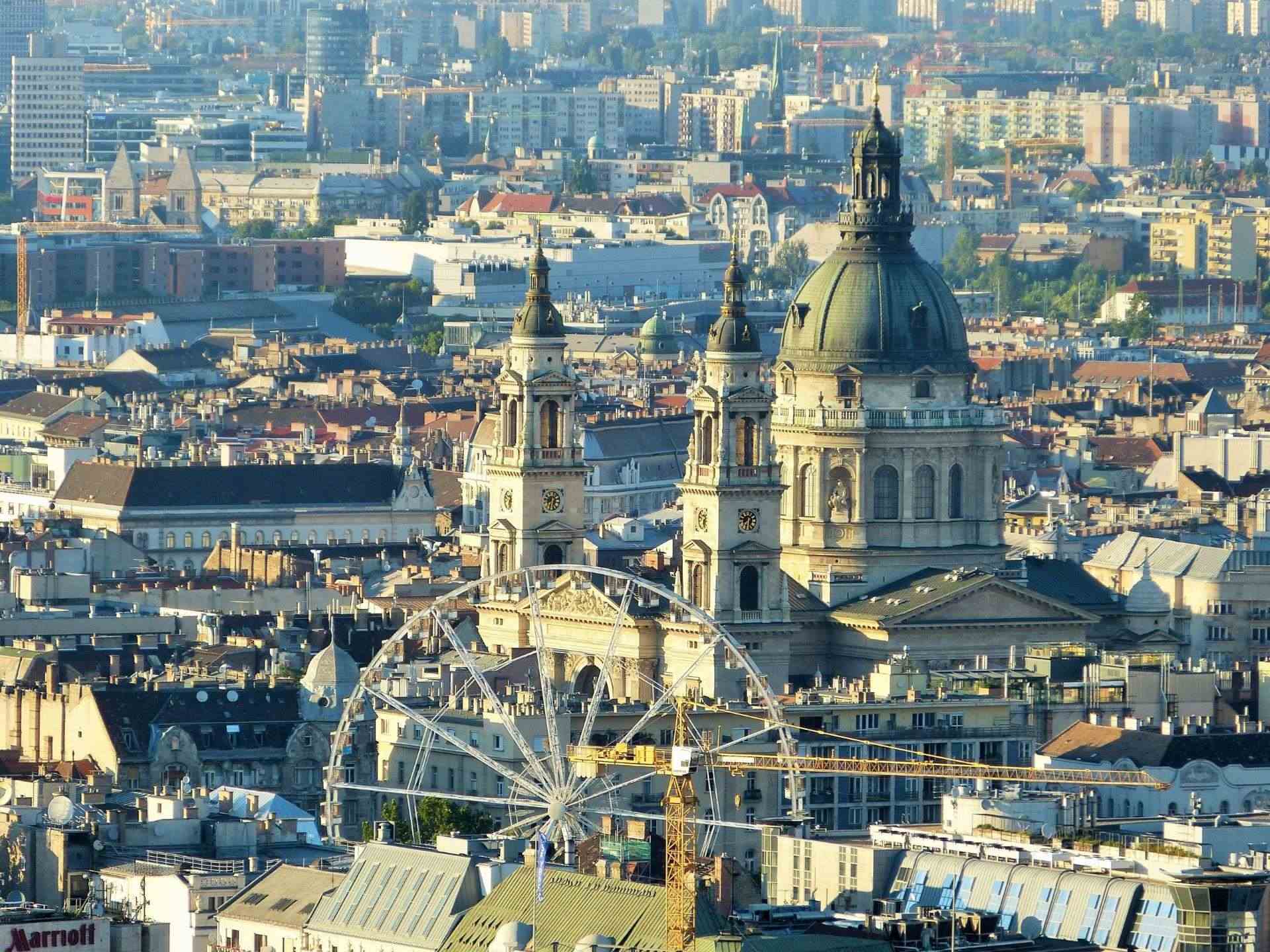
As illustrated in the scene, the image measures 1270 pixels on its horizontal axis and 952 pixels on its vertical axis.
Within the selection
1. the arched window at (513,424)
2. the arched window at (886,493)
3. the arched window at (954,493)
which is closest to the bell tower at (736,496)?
the arched window at (513,424)

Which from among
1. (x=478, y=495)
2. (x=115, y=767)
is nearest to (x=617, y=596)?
(x=115, y=767)

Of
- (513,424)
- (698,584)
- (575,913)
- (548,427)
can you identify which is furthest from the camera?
(513,424)

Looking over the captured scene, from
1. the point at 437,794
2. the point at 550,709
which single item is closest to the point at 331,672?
the point at 550,709

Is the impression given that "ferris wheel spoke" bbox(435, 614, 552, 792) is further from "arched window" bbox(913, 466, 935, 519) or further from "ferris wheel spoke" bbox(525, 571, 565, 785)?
"arched window" bbox(913, 466, 935, 519)

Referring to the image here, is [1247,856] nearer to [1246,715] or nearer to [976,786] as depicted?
[976,786]

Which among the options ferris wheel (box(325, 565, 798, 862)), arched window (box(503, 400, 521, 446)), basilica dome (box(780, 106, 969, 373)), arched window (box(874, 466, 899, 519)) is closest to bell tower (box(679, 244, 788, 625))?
ferris wheel (box(325, 565, 798, 862))

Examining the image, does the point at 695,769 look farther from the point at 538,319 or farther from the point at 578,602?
the point at 538,319
